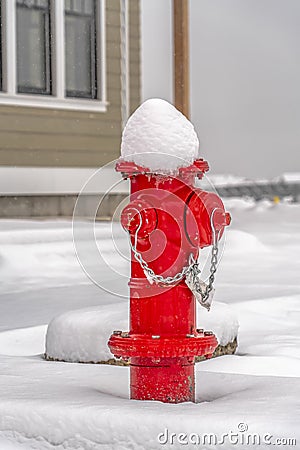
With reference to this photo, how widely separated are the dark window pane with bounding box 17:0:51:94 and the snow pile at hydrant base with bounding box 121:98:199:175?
789 cm

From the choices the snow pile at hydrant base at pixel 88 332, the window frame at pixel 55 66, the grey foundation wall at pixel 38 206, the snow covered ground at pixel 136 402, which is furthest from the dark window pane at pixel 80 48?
the snow pile at hydrant base at pixel 88 332

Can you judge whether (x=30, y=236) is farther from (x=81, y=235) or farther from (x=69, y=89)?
(x=81, y=235)

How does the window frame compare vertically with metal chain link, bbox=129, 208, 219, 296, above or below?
above

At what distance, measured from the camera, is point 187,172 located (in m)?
2.51

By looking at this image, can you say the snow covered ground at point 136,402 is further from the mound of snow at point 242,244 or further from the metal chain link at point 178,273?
the mound of snow at point 242,244

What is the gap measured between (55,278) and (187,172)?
487cm

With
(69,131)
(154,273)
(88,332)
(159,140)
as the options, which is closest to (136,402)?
(154,273)

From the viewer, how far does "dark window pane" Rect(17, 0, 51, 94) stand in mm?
10266

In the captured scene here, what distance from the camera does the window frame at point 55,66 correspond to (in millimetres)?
10016

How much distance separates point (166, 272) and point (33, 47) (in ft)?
27.4

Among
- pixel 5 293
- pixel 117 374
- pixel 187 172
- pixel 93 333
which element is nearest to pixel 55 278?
pixel 5 293

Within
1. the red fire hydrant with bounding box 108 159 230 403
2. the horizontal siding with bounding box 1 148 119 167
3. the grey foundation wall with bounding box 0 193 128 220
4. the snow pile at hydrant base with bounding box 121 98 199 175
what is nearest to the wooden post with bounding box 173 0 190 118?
the grey foundation wall with bounding box 0 193 128 220

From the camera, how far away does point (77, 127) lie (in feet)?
35.1

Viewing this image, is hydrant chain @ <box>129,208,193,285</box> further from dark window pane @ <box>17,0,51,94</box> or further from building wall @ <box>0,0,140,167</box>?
dark window pane @ <box>17,0,51,94</box>
